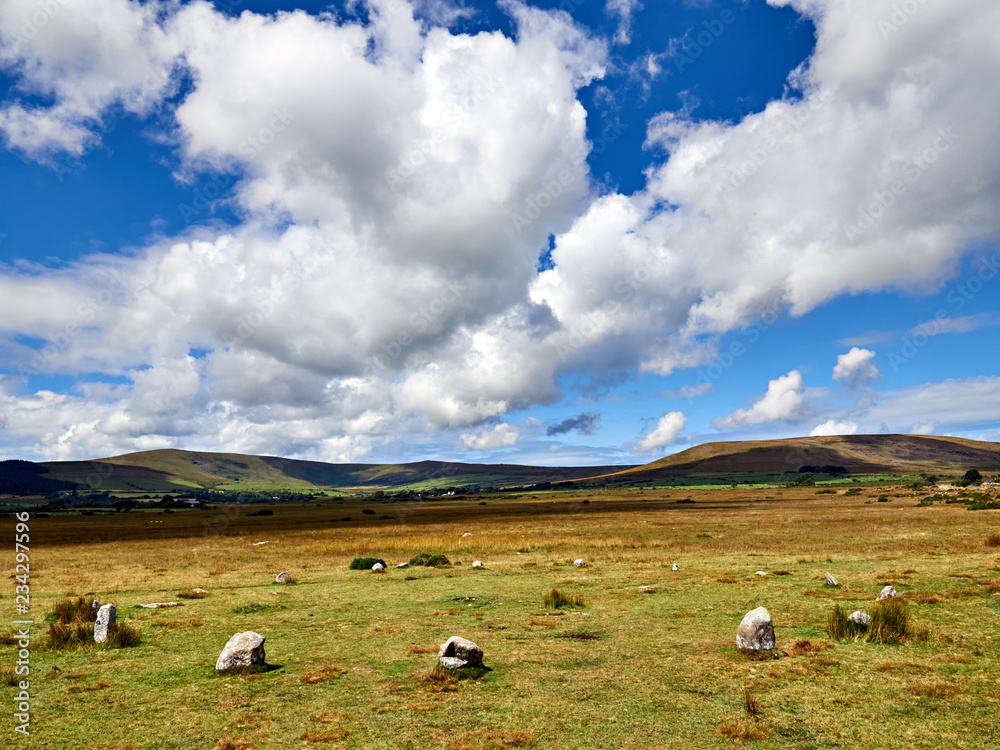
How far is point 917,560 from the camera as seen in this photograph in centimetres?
2828

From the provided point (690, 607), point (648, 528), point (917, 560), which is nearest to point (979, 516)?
point (648, 528)

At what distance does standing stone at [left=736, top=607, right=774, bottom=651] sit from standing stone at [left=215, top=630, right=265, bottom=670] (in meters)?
12.3

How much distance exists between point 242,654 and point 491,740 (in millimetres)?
7277

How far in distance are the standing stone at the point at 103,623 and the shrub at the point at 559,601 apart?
47.3ft

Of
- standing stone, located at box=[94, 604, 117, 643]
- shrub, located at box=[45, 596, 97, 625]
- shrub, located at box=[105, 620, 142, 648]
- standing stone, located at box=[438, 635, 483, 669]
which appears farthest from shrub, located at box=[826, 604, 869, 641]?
shrub, located at box=[45, 596, 97, 625]

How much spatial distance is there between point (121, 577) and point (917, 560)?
4572 centimetres

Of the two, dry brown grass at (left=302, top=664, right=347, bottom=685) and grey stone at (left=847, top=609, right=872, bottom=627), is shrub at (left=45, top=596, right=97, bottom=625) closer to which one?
dry brown grass at (left=302, top=664, right=347, bottom=685)

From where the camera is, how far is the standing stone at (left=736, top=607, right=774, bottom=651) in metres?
13.4

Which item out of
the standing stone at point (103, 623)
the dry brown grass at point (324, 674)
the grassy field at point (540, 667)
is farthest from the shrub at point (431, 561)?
the dry brown grass at point (324, 674)

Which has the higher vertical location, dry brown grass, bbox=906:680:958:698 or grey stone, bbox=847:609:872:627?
grey stone, bbox=847:609:872:627

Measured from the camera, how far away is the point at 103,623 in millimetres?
15383

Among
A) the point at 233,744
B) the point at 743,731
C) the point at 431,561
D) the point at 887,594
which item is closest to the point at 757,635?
the point at 743,731

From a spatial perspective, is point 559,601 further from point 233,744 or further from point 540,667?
point 233,744

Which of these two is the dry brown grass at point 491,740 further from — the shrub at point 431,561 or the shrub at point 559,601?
the shrub at point 431,561
